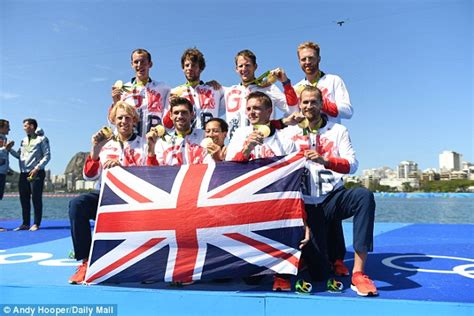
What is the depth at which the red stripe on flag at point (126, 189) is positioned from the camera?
3.39 metres

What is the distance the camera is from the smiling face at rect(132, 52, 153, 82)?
4.71 metres

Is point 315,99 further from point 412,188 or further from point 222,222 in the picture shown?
point 412,188

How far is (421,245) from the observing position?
5.25 metres

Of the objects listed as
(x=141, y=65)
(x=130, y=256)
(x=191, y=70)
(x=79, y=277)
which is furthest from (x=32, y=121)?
(x=130, y=256)

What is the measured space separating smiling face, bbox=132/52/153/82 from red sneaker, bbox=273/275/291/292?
303cm

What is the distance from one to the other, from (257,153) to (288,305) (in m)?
1.41

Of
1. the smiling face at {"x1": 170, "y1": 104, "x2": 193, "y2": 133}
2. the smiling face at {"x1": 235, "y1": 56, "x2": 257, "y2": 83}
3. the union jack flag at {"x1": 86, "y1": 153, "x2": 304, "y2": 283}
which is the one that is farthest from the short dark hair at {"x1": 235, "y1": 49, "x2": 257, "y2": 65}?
the union jack flag at {"x1": 86, "y1": 153, "x2": 304, "y2": 283}

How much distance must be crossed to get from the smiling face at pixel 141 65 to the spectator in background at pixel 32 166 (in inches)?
153

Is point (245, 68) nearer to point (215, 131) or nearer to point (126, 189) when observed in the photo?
point (215, 131)

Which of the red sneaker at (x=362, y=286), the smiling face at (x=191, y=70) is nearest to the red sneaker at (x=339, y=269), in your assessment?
the red sneaker at (x=362, y=286)

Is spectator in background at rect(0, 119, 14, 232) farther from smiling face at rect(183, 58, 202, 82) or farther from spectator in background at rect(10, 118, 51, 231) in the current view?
smiling face at rect(183, 58, 202, 82)

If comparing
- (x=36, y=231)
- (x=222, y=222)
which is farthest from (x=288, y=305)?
(x=36, y=231)

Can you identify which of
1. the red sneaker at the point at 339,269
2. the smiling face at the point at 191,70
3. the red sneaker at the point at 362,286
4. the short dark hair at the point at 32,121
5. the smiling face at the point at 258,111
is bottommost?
the red sneaker at the point at 339,269

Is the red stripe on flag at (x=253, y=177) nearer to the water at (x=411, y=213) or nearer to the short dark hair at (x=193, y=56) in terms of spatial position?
the short dark hair at (x=193, y=56)
